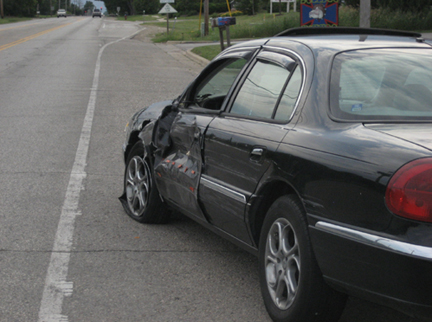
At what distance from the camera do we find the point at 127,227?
18.5 ft

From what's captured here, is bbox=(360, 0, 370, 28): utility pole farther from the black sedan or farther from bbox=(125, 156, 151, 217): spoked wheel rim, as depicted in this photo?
the black sedan

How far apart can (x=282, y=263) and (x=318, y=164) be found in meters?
0.68

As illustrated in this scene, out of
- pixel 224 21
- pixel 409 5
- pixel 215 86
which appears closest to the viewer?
pixel 215 86

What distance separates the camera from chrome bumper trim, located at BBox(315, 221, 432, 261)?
280 centimetres

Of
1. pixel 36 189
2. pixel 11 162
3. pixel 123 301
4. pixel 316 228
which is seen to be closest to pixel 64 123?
pixel 11 162

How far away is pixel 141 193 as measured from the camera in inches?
228

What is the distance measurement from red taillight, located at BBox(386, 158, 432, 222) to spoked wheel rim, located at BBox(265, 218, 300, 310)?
0.72 meters

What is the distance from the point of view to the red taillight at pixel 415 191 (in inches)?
112

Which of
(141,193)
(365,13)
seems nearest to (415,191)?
(141,193)

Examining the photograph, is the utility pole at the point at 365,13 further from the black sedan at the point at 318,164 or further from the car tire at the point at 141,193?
the black sedan at the point at 318,164

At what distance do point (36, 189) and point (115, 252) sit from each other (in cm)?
216

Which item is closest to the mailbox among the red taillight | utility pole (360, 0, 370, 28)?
utility pole (360, 0, 370, 28)

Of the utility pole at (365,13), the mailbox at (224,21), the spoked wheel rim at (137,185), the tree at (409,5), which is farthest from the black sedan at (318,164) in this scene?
the tree at (409,5)

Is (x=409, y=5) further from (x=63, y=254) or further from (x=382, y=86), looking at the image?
(x=382, y=86)
